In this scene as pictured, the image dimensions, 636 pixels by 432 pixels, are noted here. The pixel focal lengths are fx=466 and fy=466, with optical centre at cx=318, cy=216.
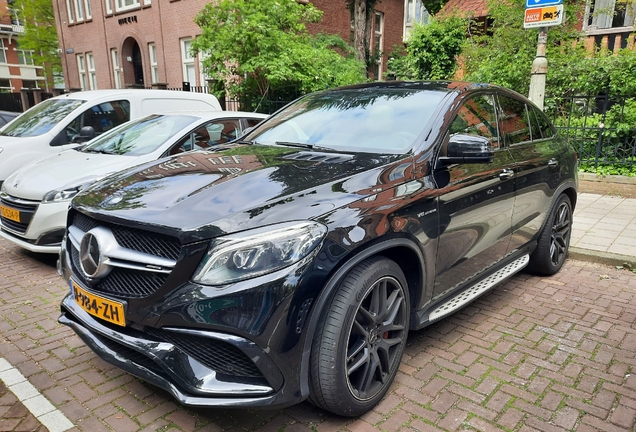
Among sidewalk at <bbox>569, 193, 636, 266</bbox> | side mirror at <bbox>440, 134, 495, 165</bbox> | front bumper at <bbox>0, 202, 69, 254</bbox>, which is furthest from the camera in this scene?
sidewalk at <bbox>569, 193, 636, 266</bbox>

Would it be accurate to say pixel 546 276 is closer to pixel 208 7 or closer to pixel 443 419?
pixel 443 419

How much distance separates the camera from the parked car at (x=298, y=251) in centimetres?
204

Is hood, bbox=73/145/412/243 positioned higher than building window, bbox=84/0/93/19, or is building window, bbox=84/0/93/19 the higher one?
building window, bbox=84/0/93/19

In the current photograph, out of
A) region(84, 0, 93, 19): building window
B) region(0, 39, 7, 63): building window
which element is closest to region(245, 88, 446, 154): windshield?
region(84, 0, 93, 19): building window

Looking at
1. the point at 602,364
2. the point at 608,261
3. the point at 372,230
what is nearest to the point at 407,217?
the point at 372,230

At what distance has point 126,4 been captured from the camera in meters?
22.2

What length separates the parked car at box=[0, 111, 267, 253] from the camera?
4.46 meters

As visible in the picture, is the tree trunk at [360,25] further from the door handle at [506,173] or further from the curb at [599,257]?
the door handle at [506,173]

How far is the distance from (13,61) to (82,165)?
174 ft

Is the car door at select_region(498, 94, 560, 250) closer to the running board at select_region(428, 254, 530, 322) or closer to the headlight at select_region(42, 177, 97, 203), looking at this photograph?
the running board at select_region(428, 254, 530, 322)

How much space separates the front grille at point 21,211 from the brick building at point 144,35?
13.8 meters

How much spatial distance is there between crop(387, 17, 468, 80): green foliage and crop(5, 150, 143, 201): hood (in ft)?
39.2

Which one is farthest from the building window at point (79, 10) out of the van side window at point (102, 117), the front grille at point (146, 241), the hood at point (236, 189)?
the front grille at point (146, 241)

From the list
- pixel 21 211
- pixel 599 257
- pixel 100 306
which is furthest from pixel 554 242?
pixel 21 211
